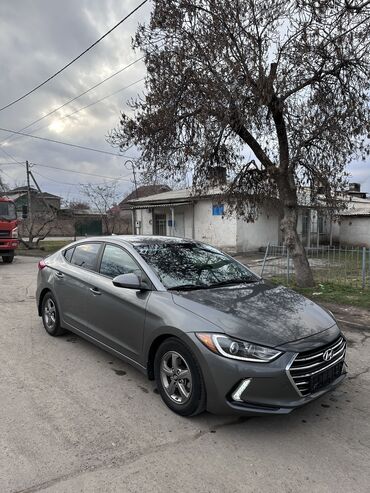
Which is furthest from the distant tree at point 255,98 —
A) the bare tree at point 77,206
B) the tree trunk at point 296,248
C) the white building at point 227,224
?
the bare tree at point 77,206

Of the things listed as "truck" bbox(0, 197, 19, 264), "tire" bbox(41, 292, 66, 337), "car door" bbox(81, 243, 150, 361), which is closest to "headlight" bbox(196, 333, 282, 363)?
"car door" bbox(81, 243, 150, 361)

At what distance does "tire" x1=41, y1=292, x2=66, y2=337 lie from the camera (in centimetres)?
550

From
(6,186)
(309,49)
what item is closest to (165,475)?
(309,49)

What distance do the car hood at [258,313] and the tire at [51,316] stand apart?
252 centimetres

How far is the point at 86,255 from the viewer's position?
520 cm

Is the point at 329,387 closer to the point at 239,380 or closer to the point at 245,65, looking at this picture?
the point at 239,380

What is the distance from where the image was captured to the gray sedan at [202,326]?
9.95ft

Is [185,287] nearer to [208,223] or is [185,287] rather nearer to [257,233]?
[208,223]

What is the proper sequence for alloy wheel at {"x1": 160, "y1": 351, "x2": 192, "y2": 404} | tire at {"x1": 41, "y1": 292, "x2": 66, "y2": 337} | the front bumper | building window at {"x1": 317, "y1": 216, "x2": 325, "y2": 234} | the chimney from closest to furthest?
the front bumper < alloy wheel at {"x1": 160, "y1": 351, "x2": 192, "y2": 404} < tire at {"x1": 41, "y1": 292, "x2": 66, "y2": 337} < the chimney < building window at {"x1": 317, "y1": 216, "x2": 325, "y2": 234}

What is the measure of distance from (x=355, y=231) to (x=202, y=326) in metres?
24.6

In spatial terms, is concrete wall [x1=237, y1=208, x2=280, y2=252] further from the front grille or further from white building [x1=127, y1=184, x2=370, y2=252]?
the front grille

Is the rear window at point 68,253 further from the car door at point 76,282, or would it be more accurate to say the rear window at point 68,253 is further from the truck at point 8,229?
the truck at point 8,229

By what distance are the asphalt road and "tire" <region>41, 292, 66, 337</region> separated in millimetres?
1038

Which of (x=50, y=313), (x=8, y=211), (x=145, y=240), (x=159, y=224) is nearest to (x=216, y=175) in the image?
(x=145, y=240)
